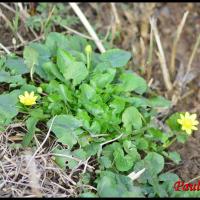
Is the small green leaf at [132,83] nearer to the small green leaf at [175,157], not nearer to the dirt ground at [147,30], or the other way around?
the dirt ground at [147,30]

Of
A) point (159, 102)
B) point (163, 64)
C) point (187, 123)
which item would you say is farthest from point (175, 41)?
point (187, 123)

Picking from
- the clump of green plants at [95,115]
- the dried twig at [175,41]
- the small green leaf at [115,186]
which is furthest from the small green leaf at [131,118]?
the dried twig at [175,41]

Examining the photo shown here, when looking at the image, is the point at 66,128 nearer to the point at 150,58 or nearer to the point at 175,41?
the point at 150,58

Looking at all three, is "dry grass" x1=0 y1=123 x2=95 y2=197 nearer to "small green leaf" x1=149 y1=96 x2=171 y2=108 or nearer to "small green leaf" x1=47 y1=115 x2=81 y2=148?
"small green leaf" x1=47 y1=115 x2=81 y2=148

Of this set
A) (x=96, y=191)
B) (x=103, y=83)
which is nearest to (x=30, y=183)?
(x=96, y=191)

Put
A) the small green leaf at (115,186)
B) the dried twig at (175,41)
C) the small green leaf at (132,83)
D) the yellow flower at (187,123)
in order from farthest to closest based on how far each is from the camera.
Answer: the dried twig at (175,41) < the small green leaf at (132,83) < the yellow flower at (187,123) < the small green leaf at (115,186)

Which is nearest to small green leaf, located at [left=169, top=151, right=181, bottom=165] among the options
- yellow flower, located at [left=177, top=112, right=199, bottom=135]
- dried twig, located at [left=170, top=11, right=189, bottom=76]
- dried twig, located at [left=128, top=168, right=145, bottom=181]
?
yellow flower, located at [left=177, top=112, right=199, bottom=135]
